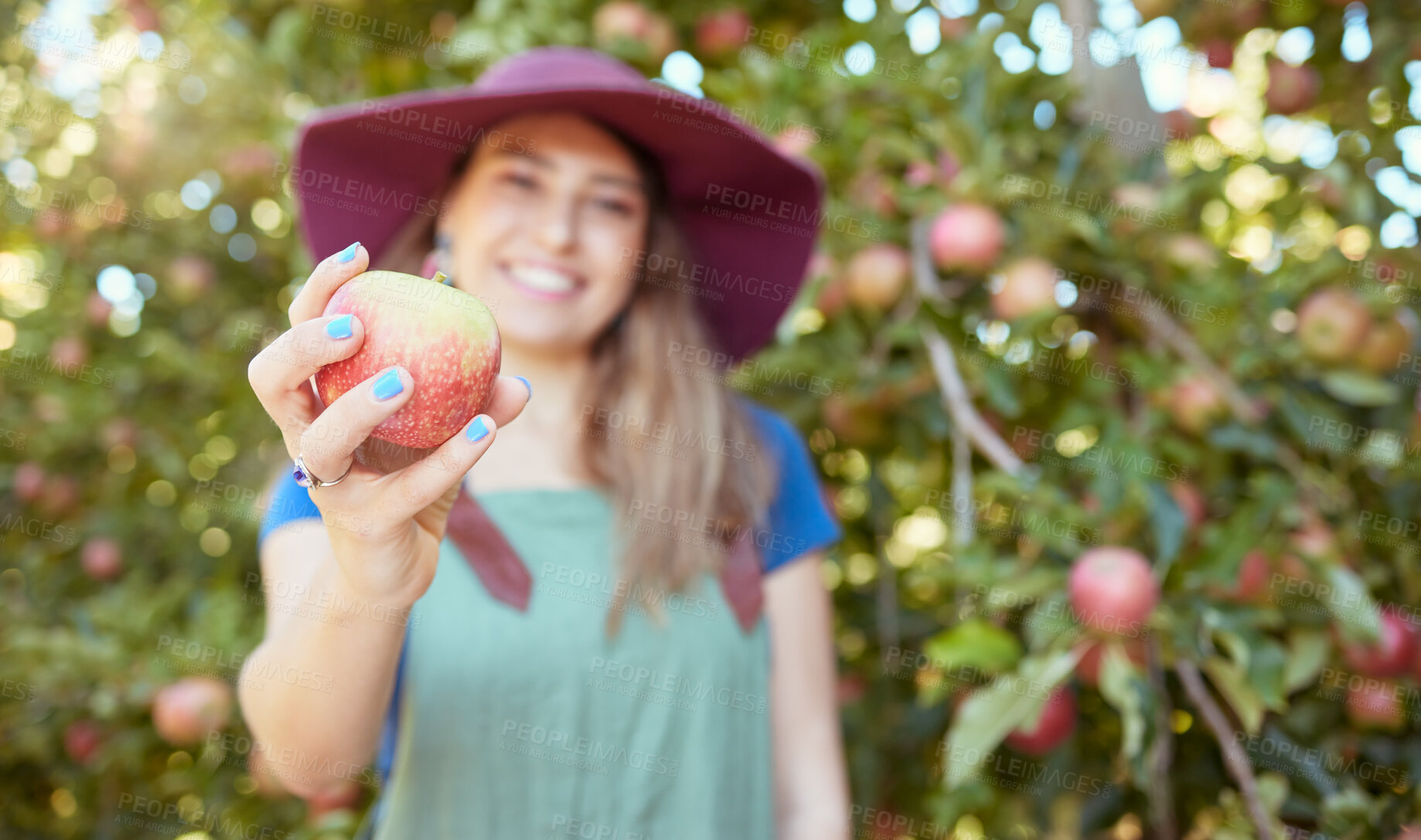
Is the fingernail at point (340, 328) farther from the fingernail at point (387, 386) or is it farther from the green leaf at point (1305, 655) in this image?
the green leaf at point (1305, 655)

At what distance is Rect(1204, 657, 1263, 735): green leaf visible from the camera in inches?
41.1

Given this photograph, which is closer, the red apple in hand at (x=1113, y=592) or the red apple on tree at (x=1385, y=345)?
the red apple in hand at (x=1113, y=592)

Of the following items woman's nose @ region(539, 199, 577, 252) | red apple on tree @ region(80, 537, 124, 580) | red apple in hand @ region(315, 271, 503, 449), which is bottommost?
red apple on tree @ region(80, 537, 124, 580)

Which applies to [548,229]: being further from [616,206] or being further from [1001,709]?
[1001,709]

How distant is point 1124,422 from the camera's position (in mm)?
1339

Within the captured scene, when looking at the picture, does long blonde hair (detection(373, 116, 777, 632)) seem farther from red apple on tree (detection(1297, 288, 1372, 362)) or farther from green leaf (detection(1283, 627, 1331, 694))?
red apple on tree (detection(1297, 288, 1372, 362))

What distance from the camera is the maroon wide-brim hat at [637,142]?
1057 millimetres

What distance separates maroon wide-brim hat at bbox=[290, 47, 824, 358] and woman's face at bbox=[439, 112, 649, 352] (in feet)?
0.09

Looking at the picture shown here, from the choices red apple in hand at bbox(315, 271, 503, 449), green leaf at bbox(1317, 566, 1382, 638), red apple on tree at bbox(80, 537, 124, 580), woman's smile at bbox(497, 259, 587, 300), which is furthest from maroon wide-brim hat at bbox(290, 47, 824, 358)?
red apple on tree at bbox(80, 537, 124, 580)

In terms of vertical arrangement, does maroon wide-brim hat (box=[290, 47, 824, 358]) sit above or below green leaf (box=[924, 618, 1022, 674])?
above

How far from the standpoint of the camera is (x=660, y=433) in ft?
3.94

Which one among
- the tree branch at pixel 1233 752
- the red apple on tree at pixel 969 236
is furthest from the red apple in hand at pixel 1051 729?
the red apple on tree at pixel 969 236

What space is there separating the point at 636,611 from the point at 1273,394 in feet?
3.08

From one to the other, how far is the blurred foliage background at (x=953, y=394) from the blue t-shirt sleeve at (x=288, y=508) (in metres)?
0.66
